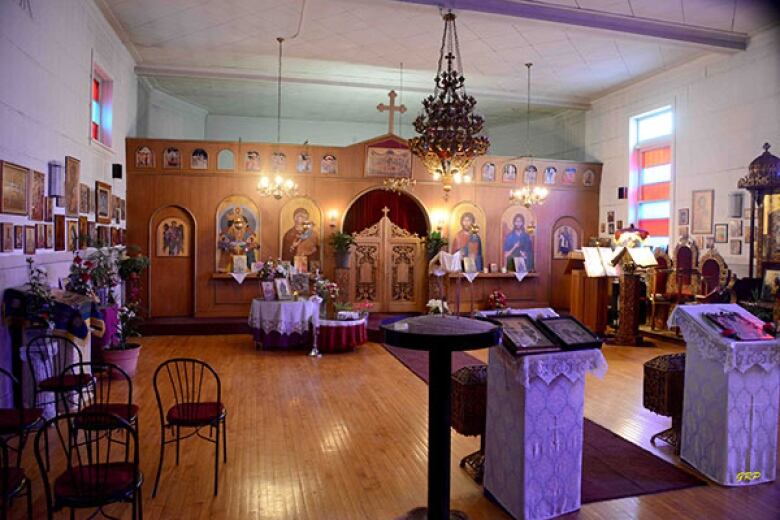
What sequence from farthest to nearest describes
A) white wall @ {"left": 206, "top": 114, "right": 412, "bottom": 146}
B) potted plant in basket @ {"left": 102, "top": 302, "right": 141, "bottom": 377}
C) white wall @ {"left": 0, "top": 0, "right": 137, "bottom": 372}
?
white wall @ {"left": 206, "top": 114, "right": 412, "bottom": 146} < potted plant in basket @ {"left": 102, "top": 302, "right": 141, "bottom": 377} < white wall @ {"left": 0, "top": 0, "right": 137, "bottom": 372}

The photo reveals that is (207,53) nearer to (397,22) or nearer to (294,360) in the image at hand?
(397,22)

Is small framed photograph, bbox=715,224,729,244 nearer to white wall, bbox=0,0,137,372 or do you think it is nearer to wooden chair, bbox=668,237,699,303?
wooden chair, bbox=668,237,699,303

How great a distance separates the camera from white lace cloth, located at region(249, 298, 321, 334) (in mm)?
8266

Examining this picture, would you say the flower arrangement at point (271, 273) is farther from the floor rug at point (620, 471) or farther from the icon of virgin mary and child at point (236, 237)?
the floor rug at point (620, 471)

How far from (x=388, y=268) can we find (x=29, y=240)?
6748mm

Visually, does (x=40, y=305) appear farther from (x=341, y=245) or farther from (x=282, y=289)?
(x=341, y=245)

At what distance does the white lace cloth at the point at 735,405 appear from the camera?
3.81 metres

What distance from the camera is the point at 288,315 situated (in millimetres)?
8273

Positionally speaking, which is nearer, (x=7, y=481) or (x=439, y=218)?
(x=7, y=481)

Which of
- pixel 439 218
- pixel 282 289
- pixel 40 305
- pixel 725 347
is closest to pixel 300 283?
pixel 282 289

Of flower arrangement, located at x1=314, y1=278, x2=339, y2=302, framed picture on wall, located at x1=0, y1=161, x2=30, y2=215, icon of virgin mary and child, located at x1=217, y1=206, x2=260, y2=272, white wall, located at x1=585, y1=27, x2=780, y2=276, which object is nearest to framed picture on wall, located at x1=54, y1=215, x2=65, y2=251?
framed picture on wall, located at x1=0, y1=161, x2=30, y2=215

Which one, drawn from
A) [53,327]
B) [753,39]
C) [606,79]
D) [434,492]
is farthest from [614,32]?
[53,327]

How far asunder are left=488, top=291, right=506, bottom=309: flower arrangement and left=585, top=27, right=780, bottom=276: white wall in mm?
3043

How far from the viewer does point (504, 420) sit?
11.6 ft
